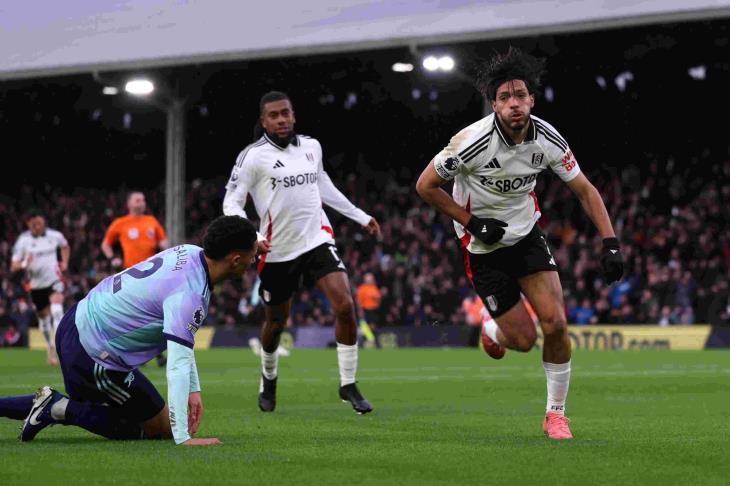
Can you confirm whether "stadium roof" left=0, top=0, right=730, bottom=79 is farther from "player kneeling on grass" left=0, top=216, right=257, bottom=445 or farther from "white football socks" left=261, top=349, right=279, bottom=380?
"player kneeling on grass" left=0, top=216, right=257, bottom=445

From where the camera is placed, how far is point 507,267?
8.30 meters

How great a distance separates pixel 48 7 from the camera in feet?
103

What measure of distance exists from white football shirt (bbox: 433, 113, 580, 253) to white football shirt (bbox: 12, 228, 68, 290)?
1262 centimetres

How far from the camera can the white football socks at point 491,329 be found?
29.9 feet

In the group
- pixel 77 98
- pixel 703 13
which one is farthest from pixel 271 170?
pixel 77 98

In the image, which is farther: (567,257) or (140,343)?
(567,257)

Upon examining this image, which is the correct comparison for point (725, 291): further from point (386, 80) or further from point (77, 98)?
point (77, 98)

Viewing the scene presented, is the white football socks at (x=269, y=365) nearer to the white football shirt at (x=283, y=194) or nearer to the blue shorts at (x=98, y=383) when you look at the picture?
the white football shirt at (x=283, y=194)

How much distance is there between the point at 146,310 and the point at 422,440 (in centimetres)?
174

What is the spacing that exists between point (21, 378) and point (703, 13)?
12.2 meters

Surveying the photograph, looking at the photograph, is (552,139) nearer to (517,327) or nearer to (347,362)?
(517,327)

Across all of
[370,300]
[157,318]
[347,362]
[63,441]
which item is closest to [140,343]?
[157,318]

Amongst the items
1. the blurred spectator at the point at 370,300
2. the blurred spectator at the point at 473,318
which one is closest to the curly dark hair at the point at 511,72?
the blurred spectator at the point at 473,318

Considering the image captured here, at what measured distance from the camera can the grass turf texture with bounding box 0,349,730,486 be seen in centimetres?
589
